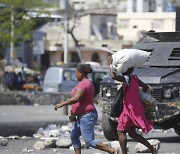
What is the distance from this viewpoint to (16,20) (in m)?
38.6

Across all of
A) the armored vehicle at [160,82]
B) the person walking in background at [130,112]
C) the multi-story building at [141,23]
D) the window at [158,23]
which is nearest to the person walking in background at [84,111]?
the person walking in background at [130,112]

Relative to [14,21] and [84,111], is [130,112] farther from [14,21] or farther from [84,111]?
[14,21]

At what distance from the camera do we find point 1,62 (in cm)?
3553

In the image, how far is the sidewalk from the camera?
2011cm

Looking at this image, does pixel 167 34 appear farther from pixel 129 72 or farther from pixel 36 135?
pixel 129 72

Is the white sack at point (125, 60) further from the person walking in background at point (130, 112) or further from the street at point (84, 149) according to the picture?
the street at point (84, 149)

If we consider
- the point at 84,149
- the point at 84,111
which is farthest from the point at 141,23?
the point at 84,111

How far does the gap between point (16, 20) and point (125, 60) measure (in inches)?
1050

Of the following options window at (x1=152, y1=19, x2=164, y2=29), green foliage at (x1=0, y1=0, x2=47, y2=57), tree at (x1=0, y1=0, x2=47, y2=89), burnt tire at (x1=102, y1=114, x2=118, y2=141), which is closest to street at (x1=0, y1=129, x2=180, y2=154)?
burnt tire at (x1=102, y1=114, x2=118, y2=141)

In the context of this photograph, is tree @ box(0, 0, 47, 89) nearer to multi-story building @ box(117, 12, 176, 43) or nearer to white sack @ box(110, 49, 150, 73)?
white sack @ box(110, 49, 150, 73)

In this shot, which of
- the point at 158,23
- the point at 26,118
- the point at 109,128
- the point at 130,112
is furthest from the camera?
the point at 158,23

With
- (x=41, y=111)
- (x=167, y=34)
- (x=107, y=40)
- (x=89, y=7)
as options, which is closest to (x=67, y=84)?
(x=41, y=111)

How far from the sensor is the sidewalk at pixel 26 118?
66.0ft

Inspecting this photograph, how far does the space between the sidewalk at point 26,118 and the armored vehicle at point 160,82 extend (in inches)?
67.5
